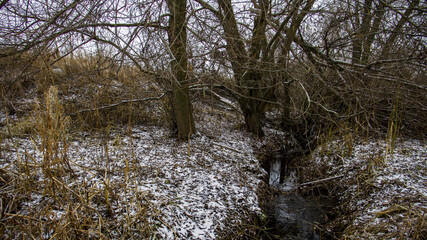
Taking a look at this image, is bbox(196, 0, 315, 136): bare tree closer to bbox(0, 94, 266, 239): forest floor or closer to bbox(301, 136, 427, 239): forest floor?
bbox(301, 136, 427, 239): forest floor

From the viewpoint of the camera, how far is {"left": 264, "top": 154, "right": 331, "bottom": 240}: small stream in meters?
3.27

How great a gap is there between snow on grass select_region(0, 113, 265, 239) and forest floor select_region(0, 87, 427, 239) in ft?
0.04

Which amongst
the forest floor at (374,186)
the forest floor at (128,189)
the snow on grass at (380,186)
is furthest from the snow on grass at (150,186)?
the snow on grass at (380,186)

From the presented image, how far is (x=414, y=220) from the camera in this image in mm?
2635

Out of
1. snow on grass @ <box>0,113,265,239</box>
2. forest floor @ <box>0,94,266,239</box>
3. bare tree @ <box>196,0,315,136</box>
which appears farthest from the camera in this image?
bare tree @ <box>196,0,315,136</box>

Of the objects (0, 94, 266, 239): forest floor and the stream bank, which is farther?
the stream bank

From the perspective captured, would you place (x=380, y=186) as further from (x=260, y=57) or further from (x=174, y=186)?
(x=260, y=57)

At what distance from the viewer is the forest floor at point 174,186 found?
236 centimetres

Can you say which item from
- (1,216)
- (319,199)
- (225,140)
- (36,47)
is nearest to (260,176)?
(319,199)

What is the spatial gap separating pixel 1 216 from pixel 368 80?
20.6ft

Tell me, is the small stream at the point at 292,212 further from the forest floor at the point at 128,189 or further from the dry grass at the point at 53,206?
the dry grass at the point at 53,206

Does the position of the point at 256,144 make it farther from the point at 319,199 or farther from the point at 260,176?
the point at 319,199

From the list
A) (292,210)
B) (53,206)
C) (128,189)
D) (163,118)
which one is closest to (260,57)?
(163,118)

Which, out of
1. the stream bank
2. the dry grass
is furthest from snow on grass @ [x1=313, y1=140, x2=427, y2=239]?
the dry grass
